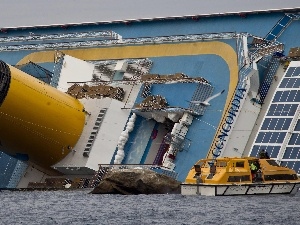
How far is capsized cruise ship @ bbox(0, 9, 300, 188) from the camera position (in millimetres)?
95375

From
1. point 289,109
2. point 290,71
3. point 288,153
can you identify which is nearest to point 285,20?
point 290,71

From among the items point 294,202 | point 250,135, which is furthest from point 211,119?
point 294,202

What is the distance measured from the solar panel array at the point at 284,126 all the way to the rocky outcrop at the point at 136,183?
1038 cm

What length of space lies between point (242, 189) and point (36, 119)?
18.5m

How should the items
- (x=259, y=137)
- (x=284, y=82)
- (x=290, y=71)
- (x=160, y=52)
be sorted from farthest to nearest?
(x=160, y=52)
(x=290, y=71)
(x=284, y=82)
(x=259, y=137)

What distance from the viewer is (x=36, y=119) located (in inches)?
3688

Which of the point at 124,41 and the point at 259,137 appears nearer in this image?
the point at 259,137

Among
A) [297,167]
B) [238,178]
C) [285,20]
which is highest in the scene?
[285,20]

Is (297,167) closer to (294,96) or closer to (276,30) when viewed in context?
(294,96)

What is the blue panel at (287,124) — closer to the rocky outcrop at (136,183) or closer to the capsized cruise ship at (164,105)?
the capsized cruise ship at (164,105)

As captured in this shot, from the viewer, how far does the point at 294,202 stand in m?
76.1

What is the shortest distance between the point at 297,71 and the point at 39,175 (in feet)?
65.1

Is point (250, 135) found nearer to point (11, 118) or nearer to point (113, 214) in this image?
point (11, 118)

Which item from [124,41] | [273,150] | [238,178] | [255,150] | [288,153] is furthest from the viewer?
[124,41]
